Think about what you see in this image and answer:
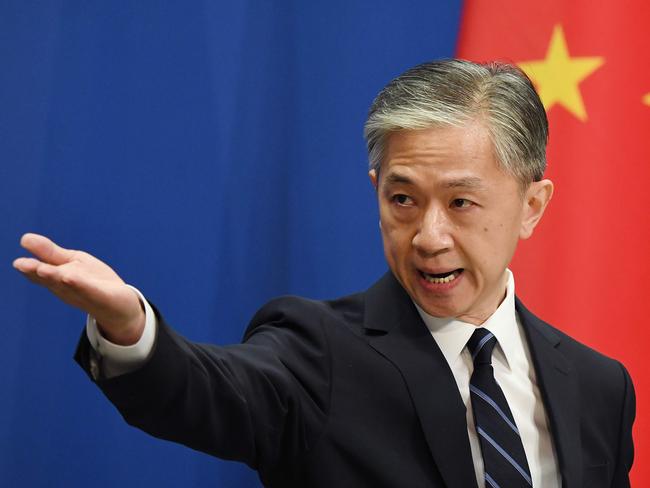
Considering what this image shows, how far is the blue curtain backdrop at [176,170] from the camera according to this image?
73.3 inches

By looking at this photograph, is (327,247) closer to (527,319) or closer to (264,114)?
(264,114)

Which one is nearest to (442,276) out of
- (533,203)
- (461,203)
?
(461,203)

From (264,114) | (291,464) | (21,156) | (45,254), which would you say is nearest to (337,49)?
(264,114)

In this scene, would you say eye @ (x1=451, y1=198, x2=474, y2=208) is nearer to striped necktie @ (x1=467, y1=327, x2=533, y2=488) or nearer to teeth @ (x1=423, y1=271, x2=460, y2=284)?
teeth @ (x1=423, y1=271, x2=460, y2=284)

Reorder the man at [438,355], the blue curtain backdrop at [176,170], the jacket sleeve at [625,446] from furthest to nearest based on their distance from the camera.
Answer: the blue curtain backdrop at [176,170]
the jacket sleeve at [625,446]
the man at [438,355]

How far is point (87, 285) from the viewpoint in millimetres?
1063

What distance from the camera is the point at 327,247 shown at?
244cm

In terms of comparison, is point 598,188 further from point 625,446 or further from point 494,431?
point 494,431

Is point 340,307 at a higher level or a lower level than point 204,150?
lower

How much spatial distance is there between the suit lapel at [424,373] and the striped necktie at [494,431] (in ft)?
0.12

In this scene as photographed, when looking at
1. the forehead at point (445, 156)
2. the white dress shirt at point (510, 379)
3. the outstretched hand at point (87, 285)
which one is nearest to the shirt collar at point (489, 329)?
the white dress shirt at point (510, 379)

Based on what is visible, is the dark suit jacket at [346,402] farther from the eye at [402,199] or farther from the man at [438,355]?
the eye at [402,199]

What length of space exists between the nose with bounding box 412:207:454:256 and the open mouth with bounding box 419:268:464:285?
5 cm

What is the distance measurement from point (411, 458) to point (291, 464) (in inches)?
6.9
